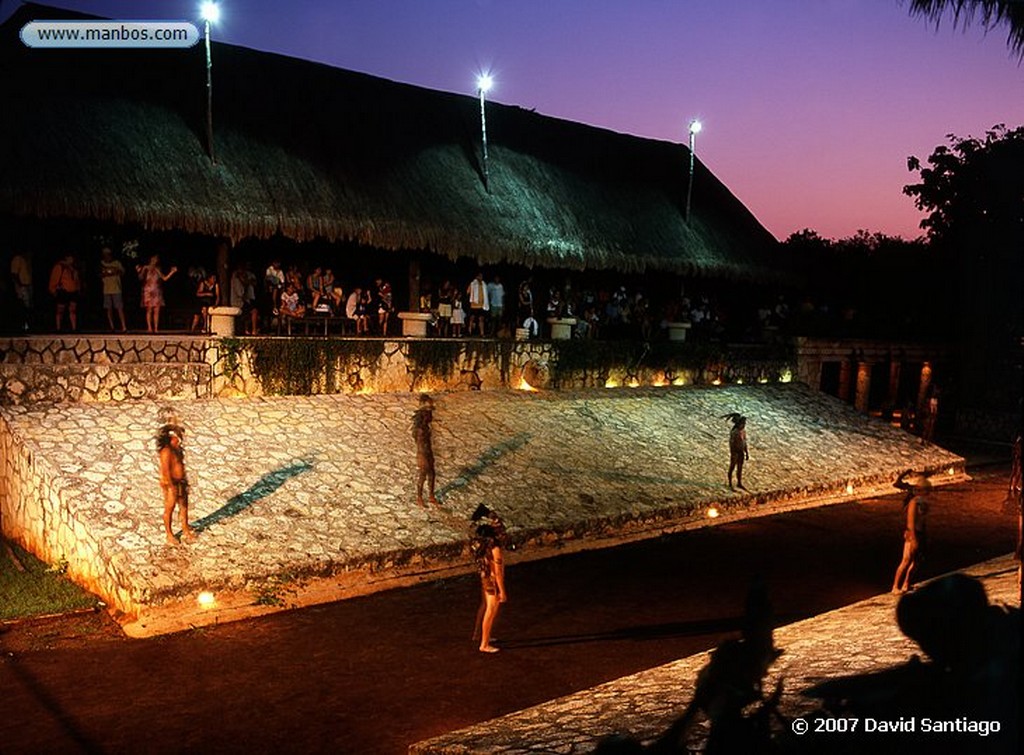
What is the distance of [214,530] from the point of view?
1110 cm

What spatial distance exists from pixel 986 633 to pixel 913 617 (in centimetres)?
30

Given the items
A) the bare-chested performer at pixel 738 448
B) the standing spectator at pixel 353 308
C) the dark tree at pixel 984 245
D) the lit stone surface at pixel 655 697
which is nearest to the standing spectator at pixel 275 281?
the standing spectator at pixel 353 308

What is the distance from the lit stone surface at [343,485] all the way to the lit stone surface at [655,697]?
442 cm

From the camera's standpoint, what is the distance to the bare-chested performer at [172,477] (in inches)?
412

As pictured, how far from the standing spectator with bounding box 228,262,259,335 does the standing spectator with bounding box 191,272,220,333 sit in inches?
13.4

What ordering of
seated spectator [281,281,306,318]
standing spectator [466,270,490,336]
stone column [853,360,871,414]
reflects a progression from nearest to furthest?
seated spectator [281,281,306,318], standing spectator [466,270,490,336], stone column [853,360,871,414]

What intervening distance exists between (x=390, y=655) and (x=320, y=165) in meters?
12.7

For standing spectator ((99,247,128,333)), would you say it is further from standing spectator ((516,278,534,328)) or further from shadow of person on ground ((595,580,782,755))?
shadow of person on ground ((595,580,782,755))

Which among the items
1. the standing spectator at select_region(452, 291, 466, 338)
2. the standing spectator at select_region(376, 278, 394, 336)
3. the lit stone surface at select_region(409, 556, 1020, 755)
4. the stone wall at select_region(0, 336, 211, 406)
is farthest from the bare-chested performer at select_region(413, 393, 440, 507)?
the standing spectator at select_region(452, 291, 466, 338)

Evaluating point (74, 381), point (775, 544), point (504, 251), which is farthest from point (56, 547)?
point (504, 251)

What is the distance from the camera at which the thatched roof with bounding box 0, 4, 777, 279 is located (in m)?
15.4

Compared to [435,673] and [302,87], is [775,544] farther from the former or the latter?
[302,87]

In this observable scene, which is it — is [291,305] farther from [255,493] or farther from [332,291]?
[255,493]

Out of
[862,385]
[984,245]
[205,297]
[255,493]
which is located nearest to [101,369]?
[255,493]
